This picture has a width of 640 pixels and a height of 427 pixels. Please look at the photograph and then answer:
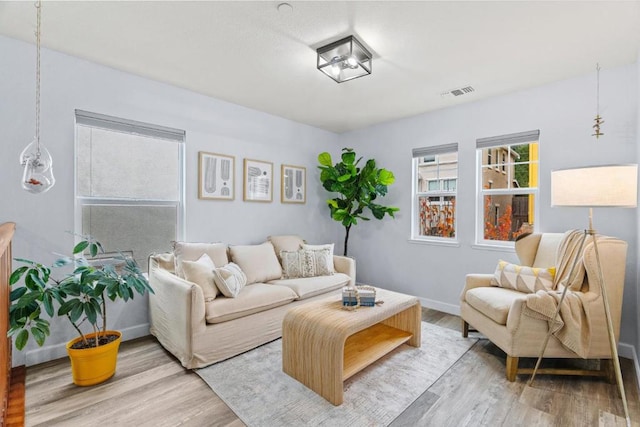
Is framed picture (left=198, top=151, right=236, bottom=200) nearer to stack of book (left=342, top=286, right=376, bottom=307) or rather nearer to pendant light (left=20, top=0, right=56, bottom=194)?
pendant light (left=20, top=0, right=56, bottom=194)

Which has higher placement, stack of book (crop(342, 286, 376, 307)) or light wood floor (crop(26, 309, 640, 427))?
stack of book (crop(342, 286, 376, 307))

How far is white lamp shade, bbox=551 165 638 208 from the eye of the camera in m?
1.86

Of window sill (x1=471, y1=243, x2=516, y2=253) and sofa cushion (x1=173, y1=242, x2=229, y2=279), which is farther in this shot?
window sill (x1=471, y1=243, x2=516, y2=253)

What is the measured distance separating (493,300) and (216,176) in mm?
2933

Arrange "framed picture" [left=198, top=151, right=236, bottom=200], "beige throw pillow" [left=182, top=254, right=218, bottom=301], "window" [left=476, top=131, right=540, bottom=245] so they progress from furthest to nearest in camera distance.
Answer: "framed picture" [left=198, top=151, right=236, bottom=200]
"window" [left=476, top=131, right=540, bottom=245]
"beige throw pillow" [left=182, top=254, right=218, bottom=301]

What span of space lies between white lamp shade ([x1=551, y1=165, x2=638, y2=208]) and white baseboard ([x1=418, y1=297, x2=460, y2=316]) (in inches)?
74.0

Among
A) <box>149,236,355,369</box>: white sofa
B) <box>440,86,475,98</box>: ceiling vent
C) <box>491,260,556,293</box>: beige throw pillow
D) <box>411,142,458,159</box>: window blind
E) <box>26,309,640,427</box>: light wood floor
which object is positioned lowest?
<box>26,309,640,427</box>: light wood floor

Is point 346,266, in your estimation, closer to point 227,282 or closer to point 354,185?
point 354,185

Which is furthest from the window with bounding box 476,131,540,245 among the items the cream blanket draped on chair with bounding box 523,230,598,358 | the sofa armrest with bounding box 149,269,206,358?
the sofa armrest with bounding box 149,269,206,358

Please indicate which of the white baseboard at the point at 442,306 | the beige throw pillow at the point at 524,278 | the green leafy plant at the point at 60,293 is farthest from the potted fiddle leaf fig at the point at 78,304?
the white baseboard at the point at 442,306

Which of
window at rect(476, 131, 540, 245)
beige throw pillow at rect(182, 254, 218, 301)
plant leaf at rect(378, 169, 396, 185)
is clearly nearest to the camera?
beige throw pillow at rect(182, 254, 218, 301)

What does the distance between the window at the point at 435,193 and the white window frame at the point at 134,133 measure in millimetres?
2783

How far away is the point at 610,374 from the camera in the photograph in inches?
83.9

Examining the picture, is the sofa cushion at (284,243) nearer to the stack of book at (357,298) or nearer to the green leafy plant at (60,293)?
the stack of book at (357,298)
